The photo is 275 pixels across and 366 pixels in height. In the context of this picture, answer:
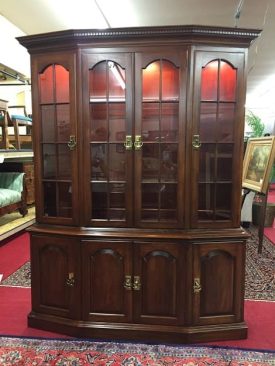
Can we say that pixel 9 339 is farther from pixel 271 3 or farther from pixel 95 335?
pixel 271 3

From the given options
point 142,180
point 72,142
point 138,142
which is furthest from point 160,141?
point 72,142

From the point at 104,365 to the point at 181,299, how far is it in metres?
0.63

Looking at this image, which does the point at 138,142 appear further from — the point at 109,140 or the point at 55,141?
the point at 55,141

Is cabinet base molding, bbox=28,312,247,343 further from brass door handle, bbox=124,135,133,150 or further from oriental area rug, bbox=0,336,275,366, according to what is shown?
brass door handle, bbox=124,135,133,150

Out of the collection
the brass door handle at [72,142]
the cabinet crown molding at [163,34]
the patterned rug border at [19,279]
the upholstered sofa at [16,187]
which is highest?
the cabinet crown molding at [163,34]

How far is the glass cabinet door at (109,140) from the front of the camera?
2098 mm

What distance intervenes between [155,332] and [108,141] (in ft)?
4.37

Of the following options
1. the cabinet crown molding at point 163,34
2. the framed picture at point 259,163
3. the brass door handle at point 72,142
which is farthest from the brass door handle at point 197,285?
the framed picture at point 259,163

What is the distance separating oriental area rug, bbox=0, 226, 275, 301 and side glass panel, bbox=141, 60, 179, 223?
137 centimetres

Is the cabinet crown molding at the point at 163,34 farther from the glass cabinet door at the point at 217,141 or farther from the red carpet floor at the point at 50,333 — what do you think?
the red carpet floor at the point at 50,333

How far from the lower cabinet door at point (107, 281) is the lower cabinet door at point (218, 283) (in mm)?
461

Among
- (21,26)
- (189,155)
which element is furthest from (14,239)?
(189,155)

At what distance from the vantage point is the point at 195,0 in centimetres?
375

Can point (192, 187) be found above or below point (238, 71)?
below
